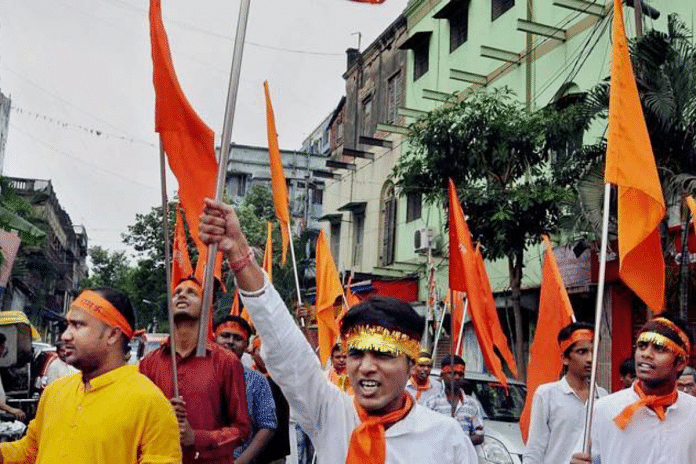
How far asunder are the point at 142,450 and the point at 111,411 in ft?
0.63

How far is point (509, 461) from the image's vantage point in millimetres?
8227

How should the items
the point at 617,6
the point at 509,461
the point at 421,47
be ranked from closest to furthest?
the point at 617,6 → the point at 509,461 → the point at 421,47

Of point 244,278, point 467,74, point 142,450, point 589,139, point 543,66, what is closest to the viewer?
point 244,278

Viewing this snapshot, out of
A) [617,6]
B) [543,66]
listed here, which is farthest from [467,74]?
[617,6]

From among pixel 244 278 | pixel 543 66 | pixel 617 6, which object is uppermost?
pixel 543 66

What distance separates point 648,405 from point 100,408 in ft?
8.90

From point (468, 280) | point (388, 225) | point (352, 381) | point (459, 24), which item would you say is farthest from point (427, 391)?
point (388, 225)

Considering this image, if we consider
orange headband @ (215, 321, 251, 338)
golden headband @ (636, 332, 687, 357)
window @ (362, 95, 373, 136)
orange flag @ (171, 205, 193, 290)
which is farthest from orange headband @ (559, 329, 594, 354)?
window @ (362, 95, 373, 136)

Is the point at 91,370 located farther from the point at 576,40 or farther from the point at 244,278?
the point at 576,40

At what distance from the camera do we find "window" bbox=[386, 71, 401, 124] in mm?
27297

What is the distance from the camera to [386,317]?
9.46 feet

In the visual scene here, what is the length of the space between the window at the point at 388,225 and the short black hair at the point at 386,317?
23.4 meters

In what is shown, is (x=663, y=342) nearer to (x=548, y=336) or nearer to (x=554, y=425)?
(x=554, y=425)

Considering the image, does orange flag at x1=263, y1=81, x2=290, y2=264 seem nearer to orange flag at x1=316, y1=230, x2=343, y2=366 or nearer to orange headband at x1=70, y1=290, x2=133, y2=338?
orange headband at x1=70, y1=290, x2=133, y2=338
